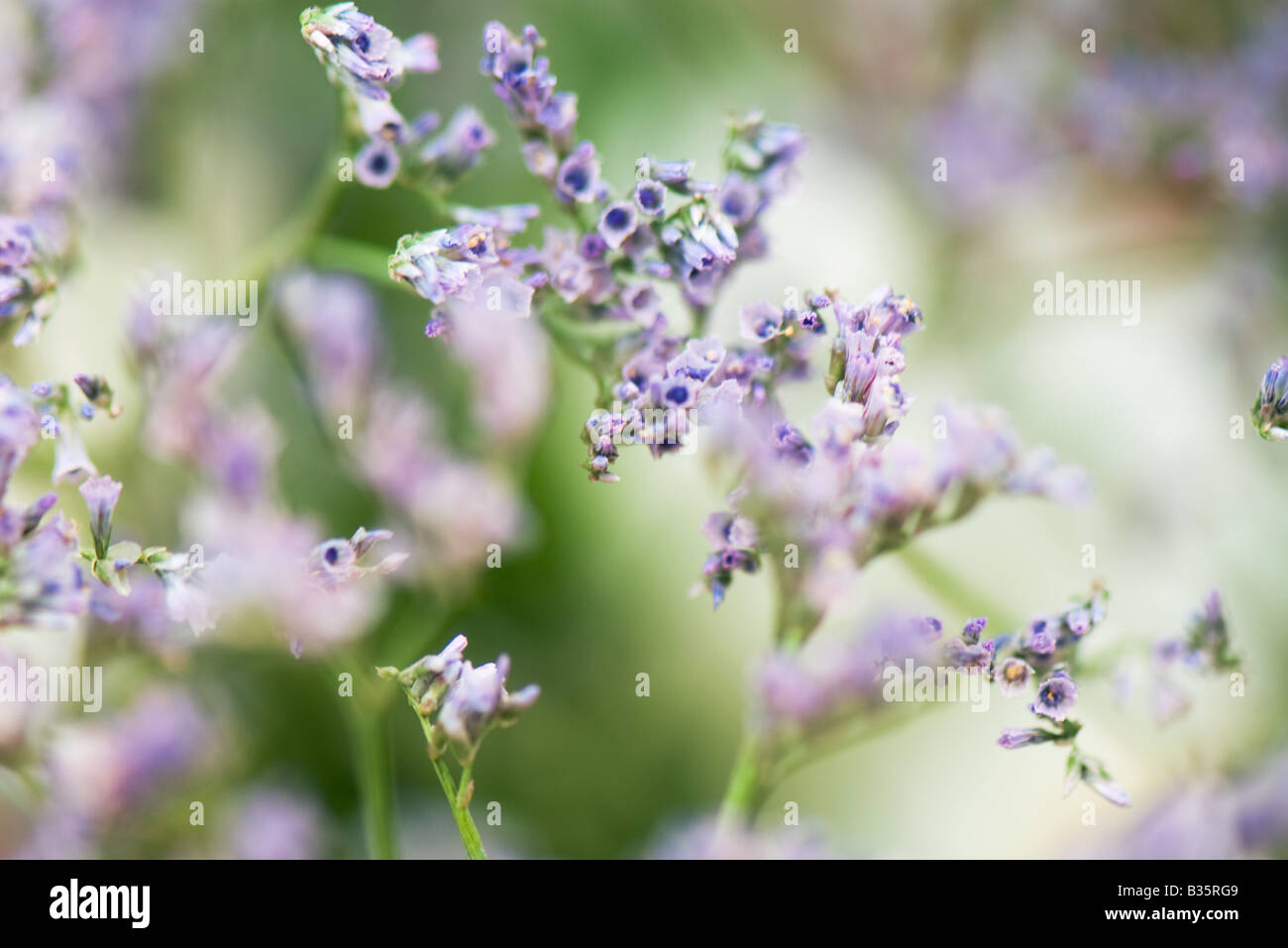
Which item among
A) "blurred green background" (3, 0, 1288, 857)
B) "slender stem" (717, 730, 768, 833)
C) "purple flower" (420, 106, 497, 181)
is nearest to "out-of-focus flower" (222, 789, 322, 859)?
"blurred green background" (3, 0, 1288, 857)

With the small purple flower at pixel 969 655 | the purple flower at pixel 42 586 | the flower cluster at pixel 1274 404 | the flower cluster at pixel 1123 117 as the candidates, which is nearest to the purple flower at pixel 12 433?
the purple flower at pixel 42 586

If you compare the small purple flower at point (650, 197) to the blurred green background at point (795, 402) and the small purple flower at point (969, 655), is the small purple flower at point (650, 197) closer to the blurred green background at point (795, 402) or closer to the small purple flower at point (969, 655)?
the small purple flower at point (969, 655)

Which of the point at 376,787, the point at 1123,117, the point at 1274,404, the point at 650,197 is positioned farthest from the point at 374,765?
the point at 1123,117

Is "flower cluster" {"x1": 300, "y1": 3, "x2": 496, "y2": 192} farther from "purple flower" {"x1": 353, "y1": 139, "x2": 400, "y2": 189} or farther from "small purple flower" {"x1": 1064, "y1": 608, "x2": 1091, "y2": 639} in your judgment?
"small purple flower" {"x1": 1064, "y1": 608, "x2": 1091, "y2": 639}

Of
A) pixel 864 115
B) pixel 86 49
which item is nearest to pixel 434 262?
pixel 86 49

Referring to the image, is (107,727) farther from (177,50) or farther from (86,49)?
(177,50)

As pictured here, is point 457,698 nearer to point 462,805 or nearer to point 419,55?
point 462,805
